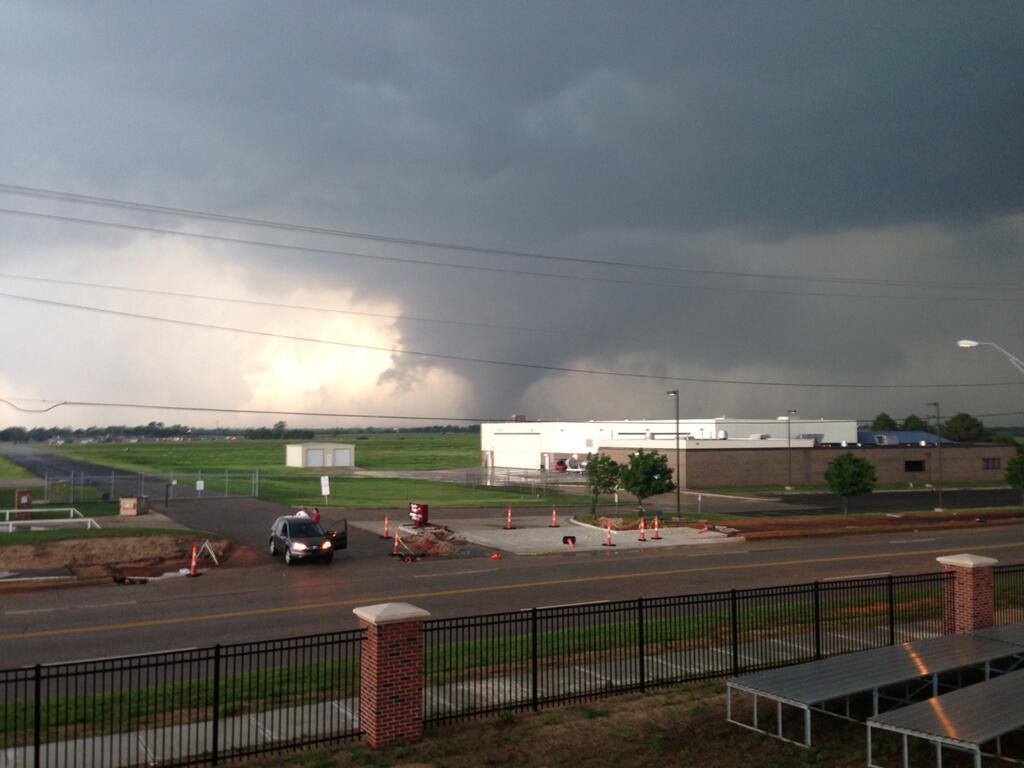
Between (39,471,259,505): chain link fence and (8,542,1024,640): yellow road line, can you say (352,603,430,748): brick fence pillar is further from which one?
(39,471,259,505): chain link fence

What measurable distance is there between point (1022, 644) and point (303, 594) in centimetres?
1745

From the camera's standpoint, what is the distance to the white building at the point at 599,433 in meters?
101

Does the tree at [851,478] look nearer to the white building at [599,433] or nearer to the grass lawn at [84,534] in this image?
the grass lawn at [84,534]

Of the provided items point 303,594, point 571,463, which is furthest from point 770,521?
point 571,463

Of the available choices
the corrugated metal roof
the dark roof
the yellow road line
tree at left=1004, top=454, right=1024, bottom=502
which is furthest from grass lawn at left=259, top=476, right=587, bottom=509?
the dark roof

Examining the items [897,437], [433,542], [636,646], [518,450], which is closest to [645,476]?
[433,542]

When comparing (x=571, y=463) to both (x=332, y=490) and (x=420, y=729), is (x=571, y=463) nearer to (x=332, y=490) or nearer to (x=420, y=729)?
(x=332, y=490)

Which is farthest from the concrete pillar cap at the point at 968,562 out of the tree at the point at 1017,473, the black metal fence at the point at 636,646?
the tree at the point at 1017,473

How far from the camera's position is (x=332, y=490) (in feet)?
224

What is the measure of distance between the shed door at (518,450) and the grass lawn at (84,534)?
73587mm

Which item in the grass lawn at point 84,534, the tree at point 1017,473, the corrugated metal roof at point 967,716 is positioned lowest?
the grass lawn at point 84,534

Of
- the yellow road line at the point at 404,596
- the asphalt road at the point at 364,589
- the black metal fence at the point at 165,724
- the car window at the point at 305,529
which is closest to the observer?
the black metal fence at the point at 165,724

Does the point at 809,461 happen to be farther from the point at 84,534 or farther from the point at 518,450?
the point at 84,534

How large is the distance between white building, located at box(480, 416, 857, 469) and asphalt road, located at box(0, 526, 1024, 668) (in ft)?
202
